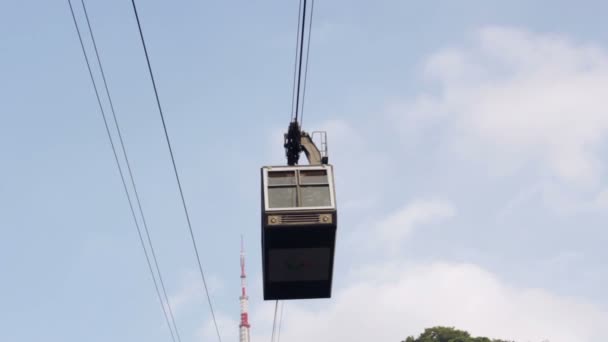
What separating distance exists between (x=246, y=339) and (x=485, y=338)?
119644 mm

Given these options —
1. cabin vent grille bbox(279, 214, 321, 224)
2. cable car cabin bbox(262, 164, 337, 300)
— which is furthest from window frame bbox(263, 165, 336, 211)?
cabin vent grille bbox(279, 214, 321, 224)

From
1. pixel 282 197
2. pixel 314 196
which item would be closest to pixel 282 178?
pixel 282 197

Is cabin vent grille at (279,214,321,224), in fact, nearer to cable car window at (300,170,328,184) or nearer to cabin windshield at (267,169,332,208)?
cabin windshield at (267,169,332,208)

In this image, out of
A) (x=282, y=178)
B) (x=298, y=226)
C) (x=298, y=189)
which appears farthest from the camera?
(x=282, y=178)

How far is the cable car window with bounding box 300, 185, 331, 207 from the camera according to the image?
16.3 metres

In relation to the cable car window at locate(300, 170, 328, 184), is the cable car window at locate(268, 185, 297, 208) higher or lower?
lower

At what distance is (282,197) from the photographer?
16.4 m

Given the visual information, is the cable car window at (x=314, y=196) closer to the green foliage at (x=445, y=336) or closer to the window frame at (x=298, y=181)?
the window frame at (x=298, y=181)

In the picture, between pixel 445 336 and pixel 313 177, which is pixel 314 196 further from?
pixel 445 336

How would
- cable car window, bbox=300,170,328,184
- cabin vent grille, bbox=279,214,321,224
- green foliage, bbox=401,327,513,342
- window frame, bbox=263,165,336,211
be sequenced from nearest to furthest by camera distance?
cabin vent grille, bbox=279,214,321,224 → window frame, bbox=263,165,336,211 → cable car window, bbox=300,170,328,184 → green foliage, bbox=401,327,513,342

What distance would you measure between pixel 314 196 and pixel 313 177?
1.66ft

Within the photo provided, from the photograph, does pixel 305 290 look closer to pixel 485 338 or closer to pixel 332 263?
pixel 332 263

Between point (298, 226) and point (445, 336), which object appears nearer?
point (298, 226)

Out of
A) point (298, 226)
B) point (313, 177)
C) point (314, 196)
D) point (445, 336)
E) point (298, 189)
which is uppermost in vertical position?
point (445, 336)
